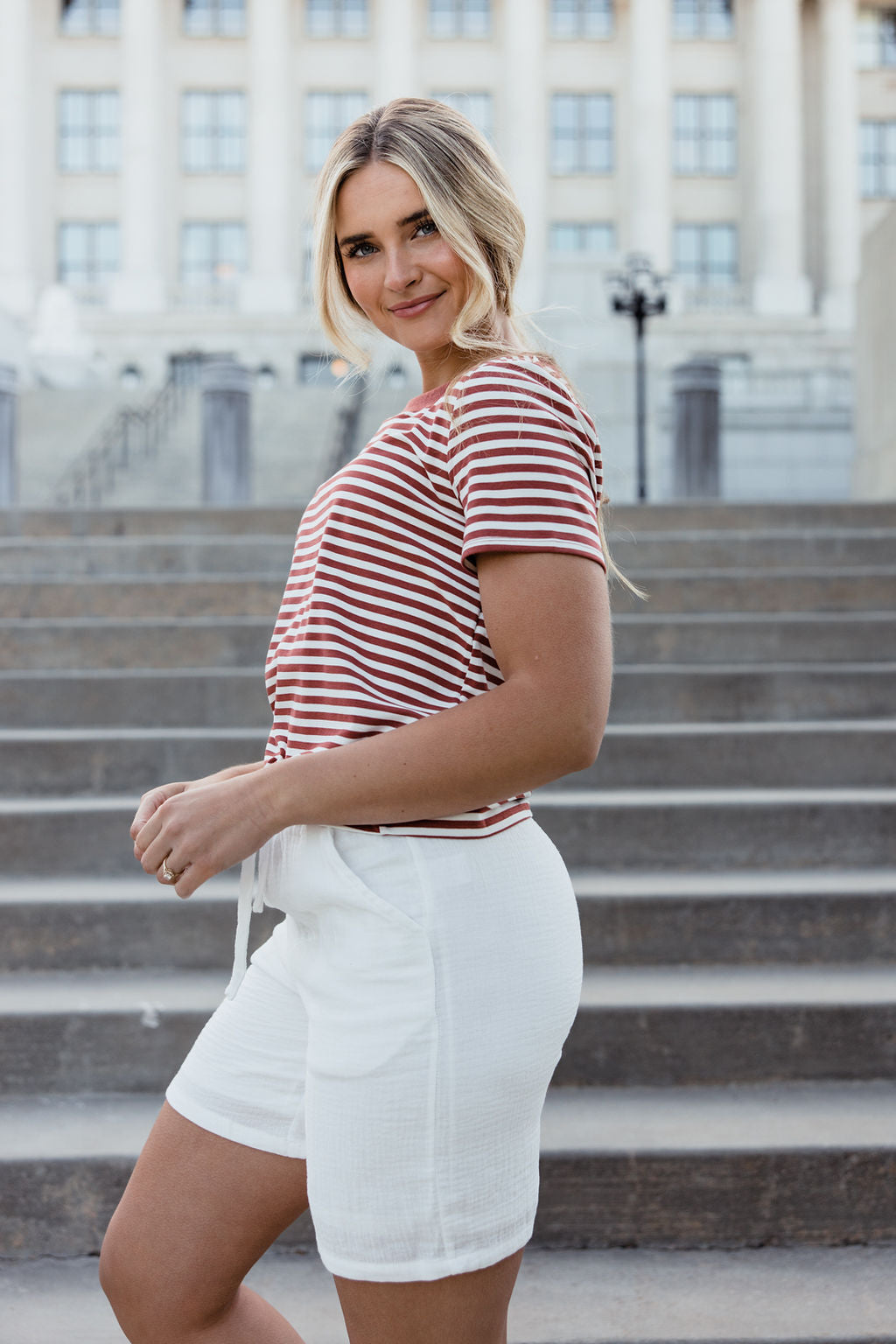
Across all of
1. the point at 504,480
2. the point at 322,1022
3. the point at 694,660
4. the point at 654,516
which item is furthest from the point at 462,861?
the point at 654,516

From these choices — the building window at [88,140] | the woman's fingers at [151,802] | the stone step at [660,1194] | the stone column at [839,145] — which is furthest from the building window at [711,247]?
the woman's fingers at [151,802]

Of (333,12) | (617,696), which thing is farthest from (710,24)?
(617,696)

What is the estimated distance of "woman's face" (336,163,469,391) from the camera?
5.23 feet

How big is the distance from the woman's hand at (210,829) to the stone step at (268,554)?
17.7 ft

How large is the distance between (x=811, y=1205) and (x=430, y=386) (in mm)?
2326

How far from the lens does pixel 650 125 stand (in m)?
40.9

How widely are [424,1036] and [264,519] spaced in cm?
634

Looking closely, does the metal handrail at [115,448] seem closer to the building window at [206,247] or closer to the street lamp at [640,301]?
the street lamp at [640,301]

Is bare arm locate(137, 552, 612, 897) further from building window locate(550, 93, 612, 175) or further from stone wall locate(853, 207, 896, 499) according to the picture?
building window locate(550, 93, 612, 175)

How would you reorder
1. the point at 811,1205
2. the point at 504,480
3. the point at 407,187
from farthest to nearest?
the point at 811,1205 < the point at 407,187 < the point at 504,480

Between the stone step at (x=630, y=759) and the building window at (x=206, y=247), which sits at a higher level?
the building window at (x=206, y=247)

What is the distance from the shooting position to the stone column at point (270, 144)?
40.5 meters

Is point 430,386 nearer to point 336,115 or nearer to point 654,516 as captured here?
point 654,516

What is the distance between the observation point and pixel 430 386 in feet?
5.71
